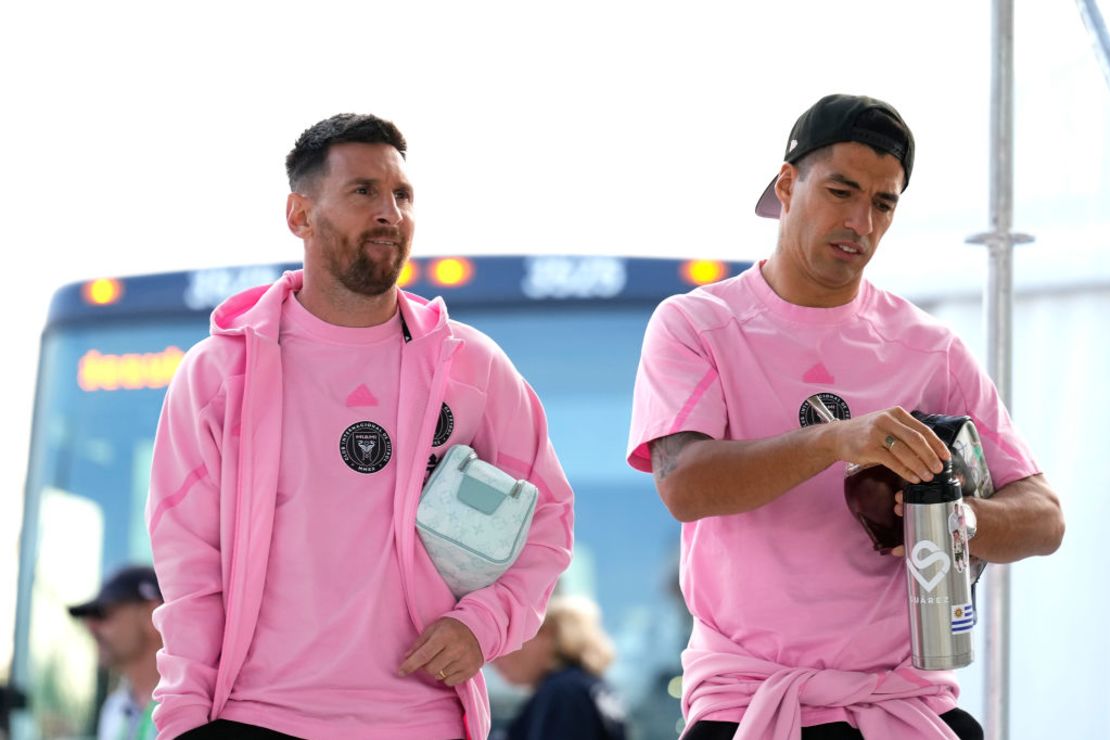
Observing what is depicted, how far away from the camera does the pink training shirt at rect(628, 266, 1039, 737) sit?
2865 millimetres

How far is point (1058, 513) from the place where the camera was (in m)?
3.05

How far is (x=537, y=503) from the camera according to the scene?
126 inches

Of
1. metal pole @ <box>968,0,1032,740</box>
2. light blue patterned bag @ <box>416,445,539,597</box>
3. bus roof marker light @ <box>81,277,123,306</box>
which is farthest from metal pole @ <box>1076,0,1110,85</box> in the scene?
bus roof marker light @ <box>81,277,123,306</box>

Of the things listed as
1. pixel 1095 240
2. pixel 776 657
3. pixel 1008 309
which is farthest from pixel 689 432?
pixel 1095 240

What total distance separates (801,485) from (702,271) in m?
3.79

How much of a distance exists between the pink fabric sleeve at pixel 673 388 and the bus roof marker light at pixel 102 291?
444 cm

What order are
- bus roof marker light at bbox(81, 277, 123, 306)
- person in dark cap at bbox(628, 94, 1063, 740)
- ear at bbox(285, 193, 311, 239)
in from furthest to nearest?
bus roof marker light at bbox(81, 277, 123, 306) < ear at bbox(285, 193, 311, 239) < person in dark cap at bbox(628, 94, 1063, 740)

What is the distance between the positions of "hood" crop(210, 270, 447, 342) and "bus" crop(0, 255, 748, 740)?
2.90m

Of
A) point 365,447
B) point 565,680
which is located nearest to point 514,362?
point 565,680

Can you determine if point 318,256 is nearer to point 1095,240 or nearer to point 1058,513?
point 1058,513

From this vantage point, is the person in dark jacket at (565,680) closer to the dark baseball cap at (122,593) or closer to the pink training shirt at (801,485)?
the dark baseball cap at (122,593)

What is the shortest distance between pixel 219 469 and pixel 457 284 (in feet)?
12.3

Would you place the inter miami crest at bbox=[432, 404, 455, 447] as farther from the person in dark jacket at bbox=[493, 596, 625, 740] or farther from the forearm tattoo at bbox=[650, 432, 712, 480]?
the person in dark jacket at bbox=[493, 596, 625, 740]

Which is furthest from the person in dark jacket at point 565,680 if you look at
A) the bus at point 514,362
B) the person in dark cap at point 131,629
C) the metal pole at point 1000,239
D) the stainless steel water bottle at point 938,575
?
the stainless steel water bottle at point 938,575
